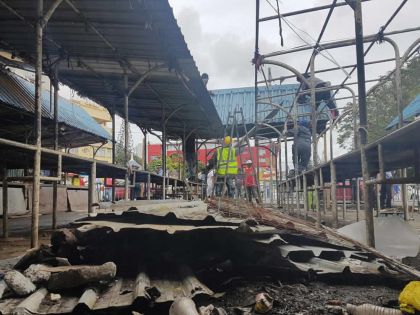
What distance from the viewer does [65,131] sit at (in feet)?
33.5

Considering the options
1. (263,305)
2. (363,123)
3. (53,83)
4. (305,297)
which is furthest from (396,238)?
(53,83)

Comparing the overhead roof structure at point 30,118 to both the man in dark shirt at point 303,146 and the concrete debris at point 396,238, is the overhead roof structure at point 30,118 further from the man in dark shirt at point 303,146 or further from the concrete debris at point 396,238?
the concrete debris at point 396,238

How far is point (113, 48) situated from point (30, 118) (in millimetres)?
3543

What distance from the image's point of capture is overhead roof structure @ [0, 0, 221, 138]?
17.0 feet

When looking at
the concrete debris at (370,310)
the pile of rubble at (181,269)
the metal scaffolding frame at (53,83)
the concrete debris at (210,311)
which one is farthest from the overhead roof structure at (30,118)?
the concrete debris at (370,310)

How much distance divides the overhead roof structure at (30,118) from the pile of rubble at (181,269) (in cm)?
519

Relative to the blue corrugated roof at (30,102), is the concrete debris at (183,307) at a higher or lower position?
lower

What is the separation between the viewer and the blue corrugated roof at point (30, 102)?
7812mm

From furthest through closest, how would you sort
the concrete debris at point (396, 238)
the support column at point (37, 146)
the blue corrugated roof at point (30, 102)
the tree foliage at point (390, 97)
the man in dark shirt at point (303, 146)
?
the tree foliage at point (390, 97) → the man in dark shirt at point (303, 146) → the blue corrugated roof at point (30, 102) → the concrete debris at point (396, 238) → the support column at point (37, 146)

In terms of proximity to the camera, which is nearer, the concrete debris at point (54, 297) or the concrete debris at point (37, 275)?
the concrete debris at point (54, 297)

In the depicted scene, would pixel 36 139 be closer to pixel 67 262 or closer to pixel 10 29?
pixel 67 262

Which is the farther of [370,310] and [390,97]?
[390,97]

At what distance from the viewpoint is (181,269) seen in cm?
319

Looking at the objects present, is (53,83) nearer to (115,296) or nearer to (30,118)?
(30,118)
